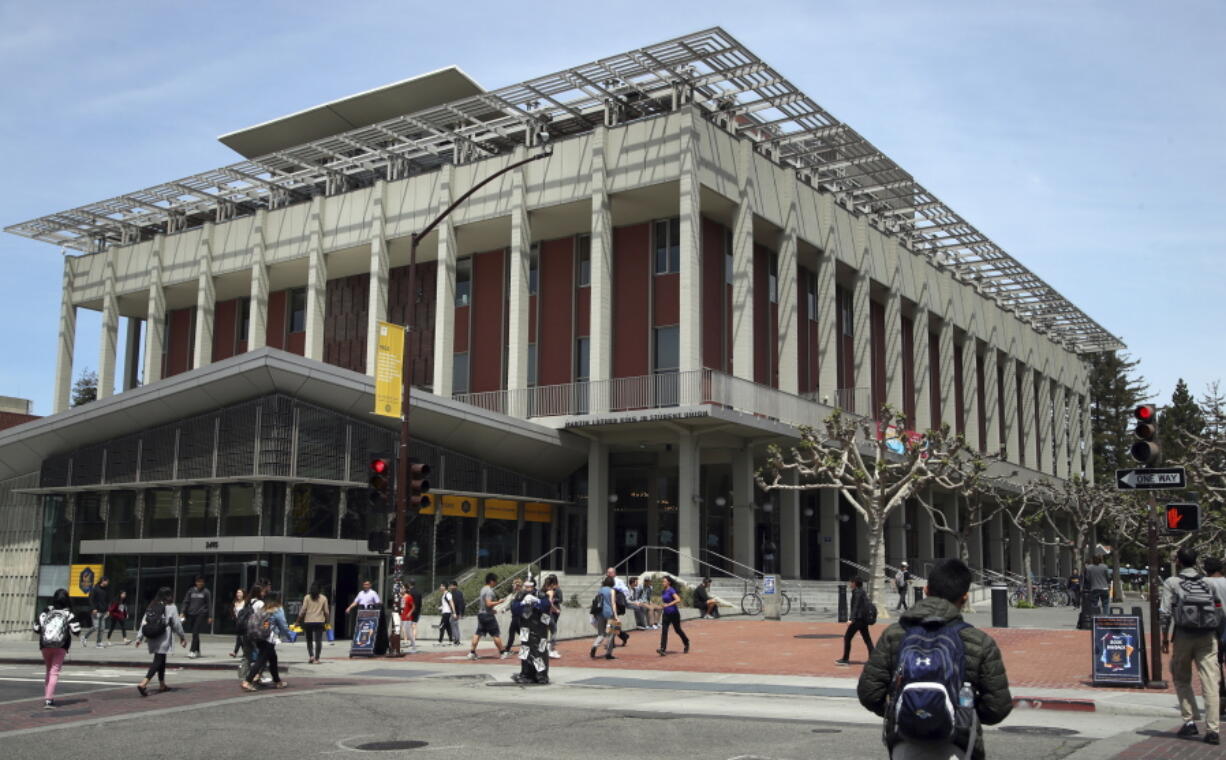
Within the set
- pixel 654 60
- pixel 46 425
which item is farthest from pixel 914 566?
pixel 46 425

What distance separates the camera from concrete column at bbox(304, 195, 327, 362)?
43.5 metres

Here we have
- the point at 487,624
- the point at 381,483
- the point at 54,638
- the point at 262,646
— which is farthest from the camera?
the point at 487,624

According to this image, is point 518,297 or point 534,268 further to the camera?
point 534,268

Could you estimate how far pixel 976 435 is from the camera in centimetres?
5591

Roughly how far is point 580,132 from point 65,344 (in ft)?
87.6

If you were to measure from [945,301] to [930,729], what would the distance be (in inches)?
1930

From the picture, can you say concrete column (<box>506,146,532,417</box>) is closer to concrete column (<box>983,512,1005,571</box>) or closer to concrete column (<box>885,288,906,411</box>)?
concrete column (<box>885,288,906,411</box>)

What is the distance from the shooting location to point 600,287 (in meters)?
36.2

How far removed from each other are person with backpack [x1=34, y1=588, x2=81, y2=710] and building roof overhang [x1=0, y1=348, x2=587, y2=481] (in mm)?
14217

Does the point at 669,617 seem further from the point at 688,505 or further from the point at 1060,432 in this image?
the point at 1060,432

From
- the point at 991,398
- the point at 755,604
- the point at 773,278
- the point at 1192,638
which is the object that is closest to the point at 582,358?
the point at 773,278

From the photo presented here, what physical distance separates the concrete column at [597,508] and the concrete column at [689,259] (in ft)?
12.3

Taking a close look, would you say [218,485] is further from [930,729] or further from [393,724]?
[930,729]

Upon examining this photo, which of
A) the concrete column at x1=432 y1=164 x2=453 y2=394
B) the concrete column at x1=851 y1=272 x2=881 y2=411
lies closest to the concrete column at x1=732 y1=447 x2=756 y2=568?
the concrete column at x1=851 y1=272 x2=881 y2=411
